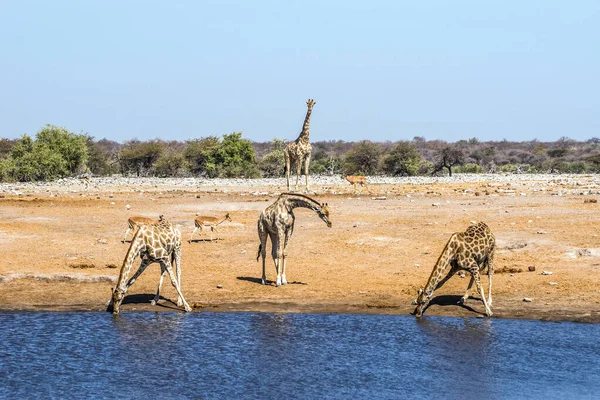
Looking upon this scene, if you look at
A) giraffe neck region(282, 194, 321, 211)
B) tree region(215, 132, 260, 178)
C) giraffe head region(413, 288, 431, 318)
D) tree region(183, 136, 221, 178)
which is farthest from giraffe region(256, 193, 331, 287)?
tree region(183, 136, 221, 178)

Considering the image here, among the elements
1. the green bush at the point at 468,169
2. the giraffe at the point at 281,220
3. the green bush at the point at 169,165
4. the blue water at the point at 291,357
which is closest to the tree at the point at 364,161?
the green bush at the point at 468,169

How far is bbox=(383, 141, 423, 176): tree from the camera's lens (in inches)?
2228

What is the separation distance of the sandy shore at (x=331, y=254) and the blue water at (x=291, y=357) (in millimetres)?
1130

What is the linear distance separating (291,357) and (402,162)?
4416 centimetres

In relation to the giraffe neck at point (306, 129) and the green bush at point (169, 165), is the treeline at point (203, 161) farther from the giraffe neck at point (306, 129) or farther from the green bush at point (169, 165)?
the giraffe neck at point (306, 129)

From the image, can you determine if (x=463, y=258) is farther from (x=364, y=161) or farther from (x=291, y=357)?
(x=364, y=161)

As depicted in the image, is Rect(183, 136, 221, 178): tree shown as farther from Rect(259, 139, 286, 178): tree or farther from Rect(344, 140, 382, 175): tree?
Rect(344, 140, 382, 175): tree

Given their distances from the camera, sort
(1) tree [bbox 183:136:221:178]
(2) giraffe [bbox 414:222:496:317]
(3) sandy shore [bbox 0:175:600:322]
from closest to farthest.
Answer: (2) giraffe [bbox 414:222:496:317] < (3) sandy shore [bbox 0:175:600:322] < (1) tree [bbox 183:136:221:178]

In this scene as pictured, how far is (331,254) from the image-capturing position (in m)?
22.0

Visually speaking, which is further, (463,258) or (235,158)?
(235,158)

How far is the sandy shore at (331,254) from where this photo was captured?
1739 cm

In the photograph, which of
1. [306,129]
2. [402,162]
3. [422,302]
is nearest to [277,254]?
[422,302]

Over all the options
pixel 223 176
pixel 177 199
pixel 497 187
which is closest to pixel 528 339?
pixel 177 199

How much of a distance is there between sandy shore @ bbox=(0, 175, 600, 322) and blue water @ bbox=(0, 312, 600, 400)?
1130 mm
